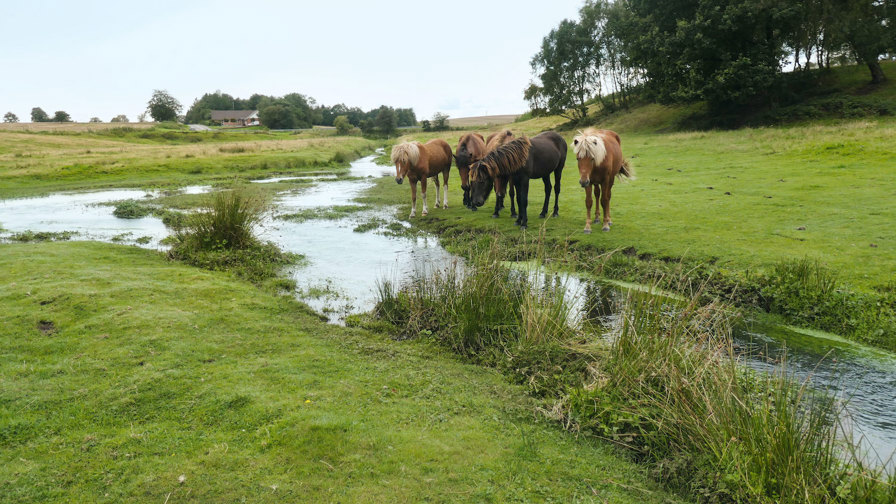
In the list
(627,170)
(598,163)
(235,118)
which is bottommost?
(627,170)

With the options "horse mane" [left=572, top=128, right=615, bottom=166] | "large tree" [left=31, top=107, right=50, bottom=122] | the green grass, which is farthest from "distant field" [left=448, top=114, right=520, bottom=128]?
"large tree" [left=31, top=107, right=50, bottom=122]

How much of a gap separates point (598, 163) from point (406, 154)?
6296mm

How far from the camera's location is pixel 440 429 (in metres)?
4.11

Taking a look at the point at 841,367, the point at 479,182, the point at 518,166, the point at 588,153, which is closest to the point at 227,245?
the point at 479,182

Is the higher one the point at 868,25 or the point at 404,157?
the point at 868,25

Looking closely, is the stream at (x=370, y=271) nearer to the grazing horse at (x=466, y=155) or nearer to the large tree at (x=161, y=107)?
the grazing horse at (x=466, y=155)

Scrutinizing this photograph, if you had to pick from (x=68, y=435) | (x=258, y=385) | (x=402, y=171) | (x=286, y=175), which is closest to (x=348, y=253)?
(x=402, y=171)

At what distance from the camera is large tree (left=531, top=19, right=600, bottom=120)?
52125 millimetres

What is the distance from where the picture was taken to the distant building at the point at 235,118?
412 ft

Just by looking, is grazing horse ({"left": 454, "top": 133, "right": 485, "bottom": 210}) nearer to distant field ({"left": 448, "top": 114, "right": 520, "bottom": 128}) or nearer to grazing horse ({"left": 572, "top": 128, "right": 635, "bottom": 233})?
grazing horse ({"left": 572, "top": 128, "right": 635, "bottom": 233})

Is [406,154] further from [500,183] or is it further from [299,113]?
[299,113]

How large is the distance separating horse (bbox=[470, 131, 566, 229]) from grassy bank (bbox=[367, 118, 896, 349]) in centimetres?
87

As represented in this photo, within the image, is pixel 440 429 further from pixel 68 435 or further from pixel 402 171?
pixel 402 171

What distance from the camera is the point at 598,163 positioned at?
1105cm
